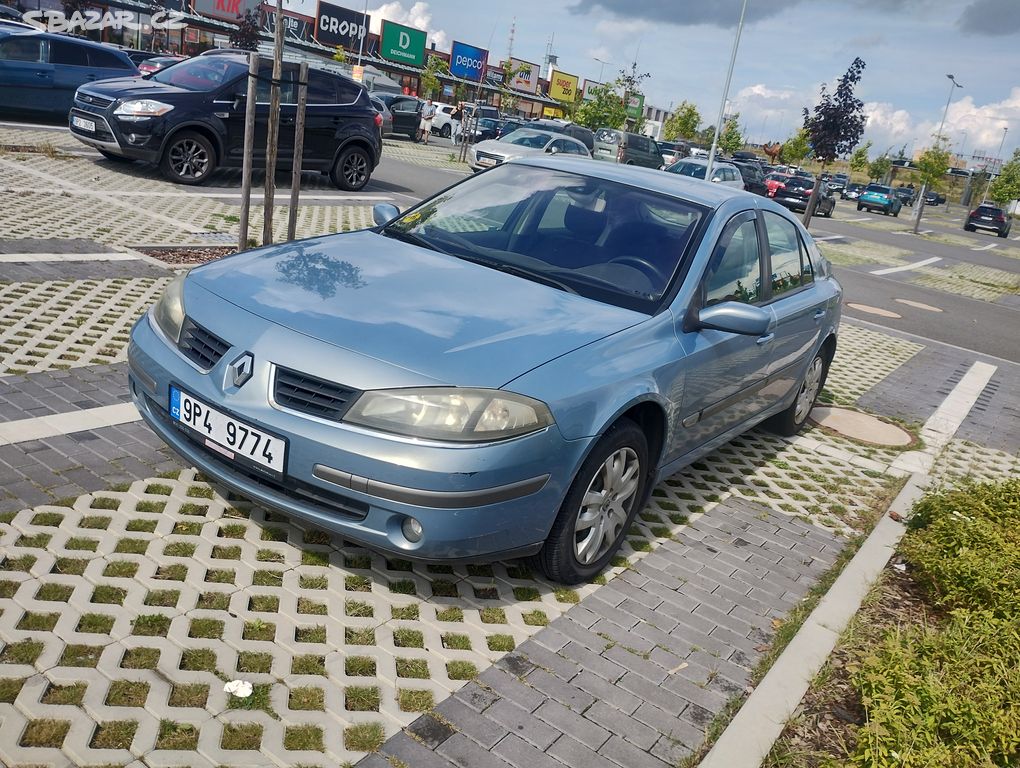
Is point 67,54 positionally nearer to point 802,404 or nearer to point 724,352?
point 802,404

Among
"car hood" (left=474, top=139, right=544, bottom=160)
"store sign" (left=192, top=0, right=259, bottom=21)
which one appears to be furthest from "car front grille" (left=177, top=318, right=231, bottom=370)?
"store sign" (left=192, top=0, right=259, bottom=21)

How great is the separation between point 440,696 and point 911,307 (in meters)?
14.5

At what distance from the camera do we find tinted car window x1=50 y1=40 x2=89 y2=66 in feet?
53.6

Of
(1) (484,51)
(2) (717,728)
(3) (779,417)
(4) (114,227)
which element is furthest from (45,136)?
(1) (484,51)

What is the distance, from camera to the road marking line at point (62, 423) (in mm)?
4355

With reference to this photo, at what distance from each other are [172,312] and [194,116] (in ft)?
33.1

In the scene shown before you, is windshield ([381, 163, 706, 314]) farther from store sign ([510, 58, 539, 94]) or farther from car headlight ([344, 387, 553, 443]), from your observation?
store sign ([510, 58, 539, 94])

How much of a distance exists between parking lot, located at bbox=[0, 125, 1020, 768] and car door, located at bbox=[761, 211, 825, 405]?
696 mm

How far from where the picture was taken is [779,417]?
6.51 meters

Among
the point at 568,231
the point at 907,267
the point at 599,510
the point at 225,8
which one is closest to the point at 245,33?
the point at 225,8

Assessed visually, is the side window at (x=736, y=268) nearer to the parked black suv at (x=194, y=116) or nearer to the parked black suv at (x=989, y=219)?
the parked black suv at (x=194, y=116)

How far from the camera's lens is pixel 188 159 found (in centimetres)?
1323

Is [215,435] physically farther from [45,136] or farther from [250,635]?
[45,136]

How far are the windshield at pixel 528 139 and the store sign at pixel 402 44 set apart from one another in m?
47.2
